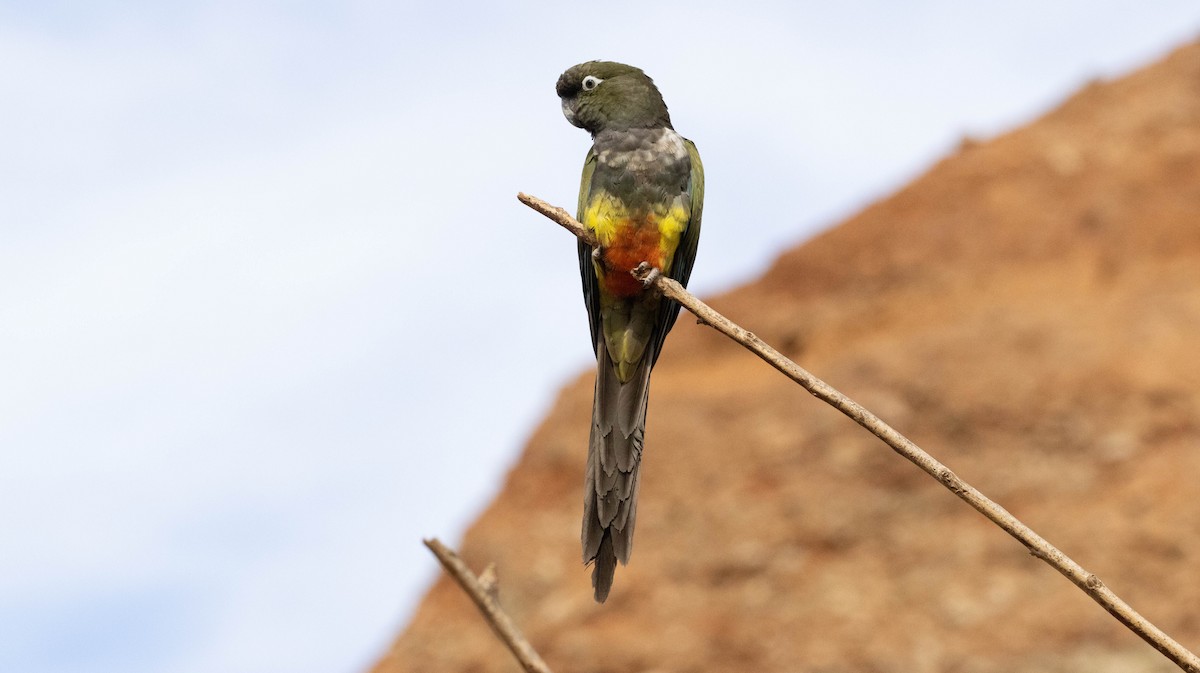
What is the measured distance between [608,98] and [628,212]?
0.60m

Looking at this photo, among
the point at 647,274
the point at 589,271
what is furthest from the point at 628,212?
the point at 589,271

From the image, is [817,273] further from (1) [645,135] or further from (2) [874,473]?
(1) [645,135]

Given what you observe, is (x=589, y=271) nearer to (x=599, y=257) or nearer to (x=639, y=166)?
(x=599, y=257)

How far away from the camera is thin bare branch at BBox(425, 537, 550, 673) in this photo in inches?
204

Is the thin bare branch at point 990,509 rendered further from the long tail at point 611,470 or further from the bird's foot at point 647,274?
the bird's foot at point 647,274

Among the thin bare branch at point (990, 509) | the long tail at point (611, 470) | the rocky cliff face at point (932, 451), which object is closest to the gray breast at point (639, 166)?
the long tail at point (611, 470)

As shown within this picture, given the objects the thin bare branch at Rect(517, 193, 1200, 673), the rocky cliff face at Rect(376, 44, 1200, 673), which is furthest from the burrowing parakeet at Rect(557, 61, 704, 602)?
the rocky cliff face at Rect(376, 44, 1200, 673)

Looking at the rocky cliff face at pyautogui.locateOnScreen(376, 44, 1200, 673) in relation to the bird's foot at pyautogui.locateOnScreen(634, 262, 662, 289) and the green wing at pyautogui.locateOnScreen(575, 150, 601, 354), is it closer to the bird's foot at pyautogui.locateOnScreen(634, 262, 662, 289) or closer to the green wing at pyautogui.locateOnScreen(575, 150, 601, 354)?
the green wing at pyautogui.locateOnScreen(575, 150, 601, 354)

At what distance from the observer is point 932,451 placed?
1145 inches

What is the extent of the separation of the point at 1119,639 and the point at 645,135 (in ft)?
62.9

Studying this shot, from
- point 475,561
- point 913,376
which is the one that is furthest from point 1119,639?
point 475,561

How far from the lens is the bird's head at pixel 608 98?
6.76 metres

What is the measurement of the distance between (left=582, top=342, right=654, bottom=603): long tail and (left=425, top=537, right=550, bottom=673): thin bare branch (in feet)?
1.23

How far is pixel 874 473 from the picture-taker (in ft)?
94.5
